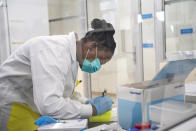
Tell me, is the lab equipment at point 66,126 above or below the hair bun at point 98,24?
below

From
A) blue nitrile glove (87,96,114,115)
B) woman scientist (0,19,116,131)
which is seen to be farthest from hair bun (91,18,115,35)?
blue nitrile glove (87,96,114,115)

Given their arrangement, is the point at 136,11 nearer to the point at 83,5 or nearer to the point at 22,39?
the point at 83,5

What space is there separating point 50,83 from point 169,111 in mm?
611

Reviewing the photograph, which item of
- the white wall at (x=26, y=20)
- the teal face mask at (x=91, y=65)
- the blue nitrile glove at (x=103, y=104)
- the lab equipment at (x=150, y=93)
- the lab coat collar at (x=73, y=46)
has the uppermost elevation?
the white wall at (x=26, y=20)

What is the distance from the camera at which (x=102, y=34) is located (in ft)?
4.33

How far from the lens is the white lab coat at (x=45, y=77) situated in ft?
3.68

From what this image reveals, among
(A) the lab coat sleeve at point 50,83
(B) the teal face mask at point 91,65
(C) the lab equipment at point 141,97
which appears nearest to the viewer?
(C) the lab equipment at point 141,97

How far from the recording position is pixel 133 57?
2.87m

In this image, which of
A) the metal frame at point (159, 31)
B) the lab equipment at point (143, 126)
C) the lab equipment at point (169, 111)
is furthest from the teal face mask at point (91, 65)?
the metal frame at point (159, 31)

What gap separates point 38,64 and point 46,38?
0.19 metres

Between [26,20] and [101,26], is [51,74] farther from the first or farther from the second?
[26,20]

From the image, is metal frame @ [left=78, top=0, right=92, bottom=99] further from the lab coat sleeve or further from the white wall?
the lab coat sleeve

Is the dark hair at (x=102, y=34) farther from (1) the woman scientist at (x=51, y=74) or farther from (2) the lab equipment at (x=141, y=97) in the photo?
(2) the lab equipment at (x=141, y=97)

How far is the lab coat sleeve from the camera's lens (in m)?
1.11
